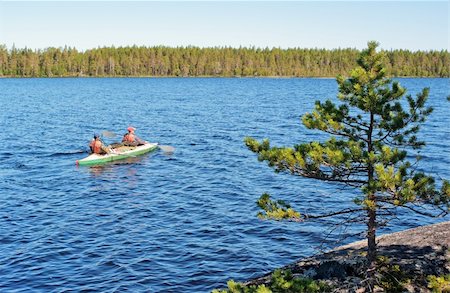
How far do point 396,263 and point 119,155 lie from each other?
1033 inches

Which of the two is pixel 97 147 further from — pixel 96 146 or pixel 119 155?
pixel 119 155

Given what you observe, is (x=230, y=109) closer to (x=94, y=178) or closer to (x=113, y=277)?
(x=94, y=178)

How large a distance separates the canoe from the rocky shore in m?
22.5

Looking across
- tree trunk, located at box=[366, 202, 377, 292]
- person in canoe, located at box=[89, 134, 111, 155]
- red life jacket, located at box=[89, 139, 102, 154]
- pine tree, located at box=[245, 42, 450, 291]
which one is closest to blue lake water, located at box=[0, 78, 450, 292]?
person in canoe, located at box=[89, 134, 111, 155]

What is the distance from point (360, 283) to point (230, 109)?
214 feet

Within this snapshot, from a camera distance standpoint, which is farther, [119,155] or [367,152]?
[119,155]

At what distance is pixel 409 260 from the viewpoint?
13.5 metres

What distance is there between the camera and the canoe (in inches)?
1350

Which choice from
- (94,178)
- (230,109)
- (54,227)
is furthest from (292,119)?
(54,227)

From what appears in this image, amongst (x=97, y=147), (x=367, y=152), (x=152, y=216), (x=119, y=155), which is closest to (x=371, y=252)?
(x=367, y=152)

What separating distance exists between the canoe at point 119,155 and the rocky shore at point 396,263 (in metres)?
22.5

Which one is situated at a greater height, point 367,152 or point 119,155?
point 367,152

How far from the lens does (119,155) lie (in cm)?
3622

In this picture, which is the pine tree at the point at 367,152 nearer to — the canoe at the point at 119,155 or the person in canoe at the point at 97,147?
the canoe at the point at 119,155
